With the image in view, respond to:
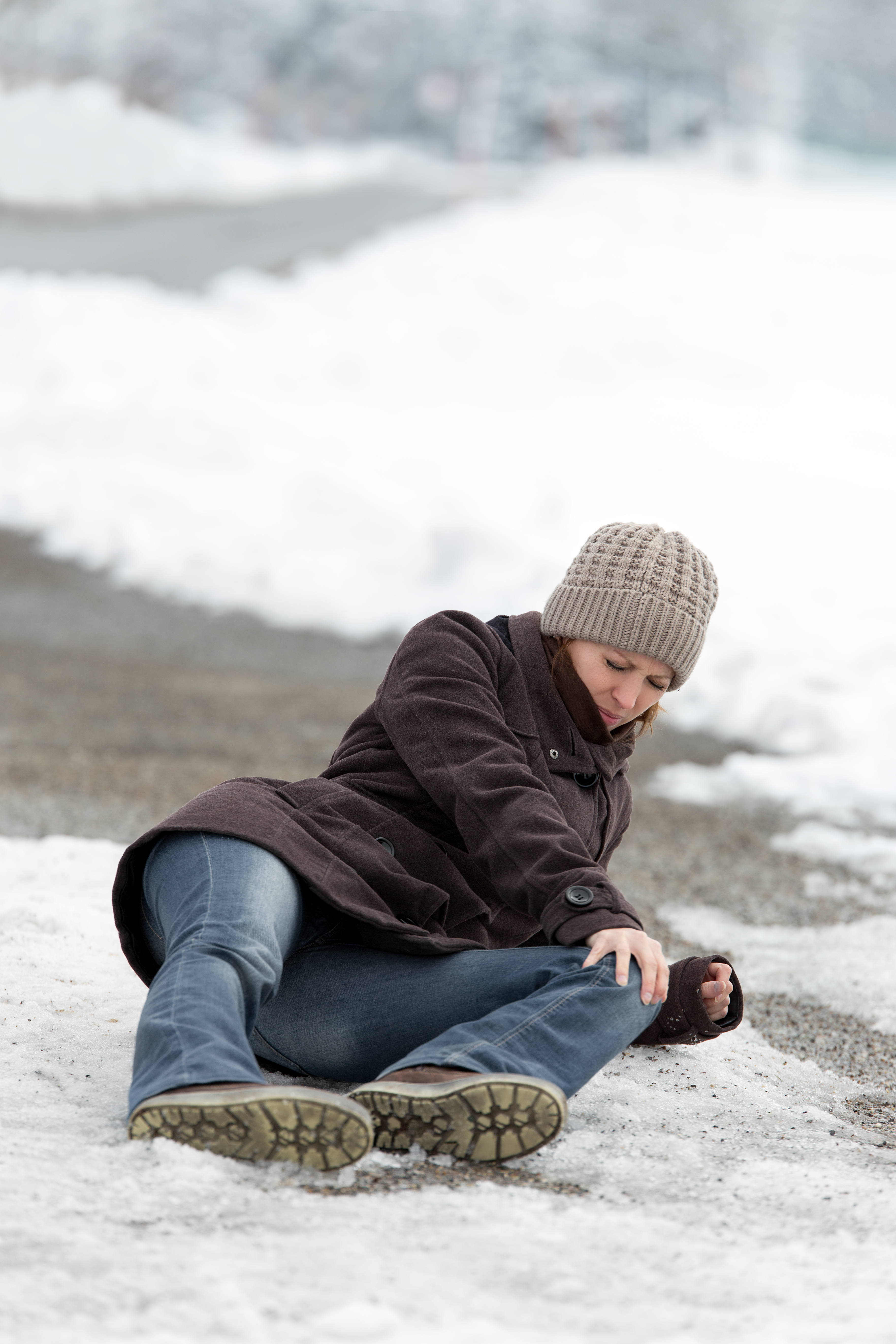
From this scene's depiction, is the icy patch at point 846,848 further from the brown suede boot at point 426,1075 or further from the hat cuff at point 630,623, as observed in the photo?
the brown suede boot at point 426,1075

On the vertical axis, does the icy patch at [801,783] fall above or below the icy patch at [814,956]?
above

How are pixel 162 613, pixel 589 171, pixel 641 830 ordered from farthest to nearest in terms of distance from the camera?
pixel 589 171 < pixel 162 613 < pixel 641 830

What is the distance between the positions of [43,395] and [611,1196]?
11099 mm

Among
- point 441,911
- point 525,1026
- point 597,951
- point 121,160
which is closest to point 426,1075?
point 525,1026

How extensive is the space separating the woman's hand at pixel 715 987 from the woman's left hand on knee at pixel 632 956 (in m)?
0.46

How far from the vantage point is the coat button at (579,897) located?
216 cm

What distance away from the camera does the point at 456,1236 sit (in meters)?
1.73

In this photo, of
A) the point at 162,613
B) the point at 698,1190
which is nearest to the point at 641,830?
the point at 698,1190

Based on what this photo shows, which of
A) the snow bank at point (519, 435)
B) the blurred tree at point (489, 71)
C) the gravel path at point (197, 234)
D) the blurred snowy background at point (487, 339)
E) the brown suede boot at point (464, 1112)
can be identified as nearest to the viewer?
the brown suede boot at point (464, 1112)

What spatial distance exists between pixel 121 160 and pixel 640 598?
708 inches

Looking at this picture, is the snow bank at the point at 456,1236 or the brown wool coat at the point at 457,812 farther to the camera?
the brown wool coat at the point at 457,812

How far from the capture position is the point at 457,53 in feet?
78.1

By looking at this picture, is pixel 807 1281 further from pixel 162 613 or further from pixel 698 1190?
pixel 162 613

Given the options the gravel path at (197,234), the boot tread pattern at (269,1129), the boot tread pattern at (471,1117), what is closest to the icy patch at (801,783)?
the boot tread pattern at (471,1117)
